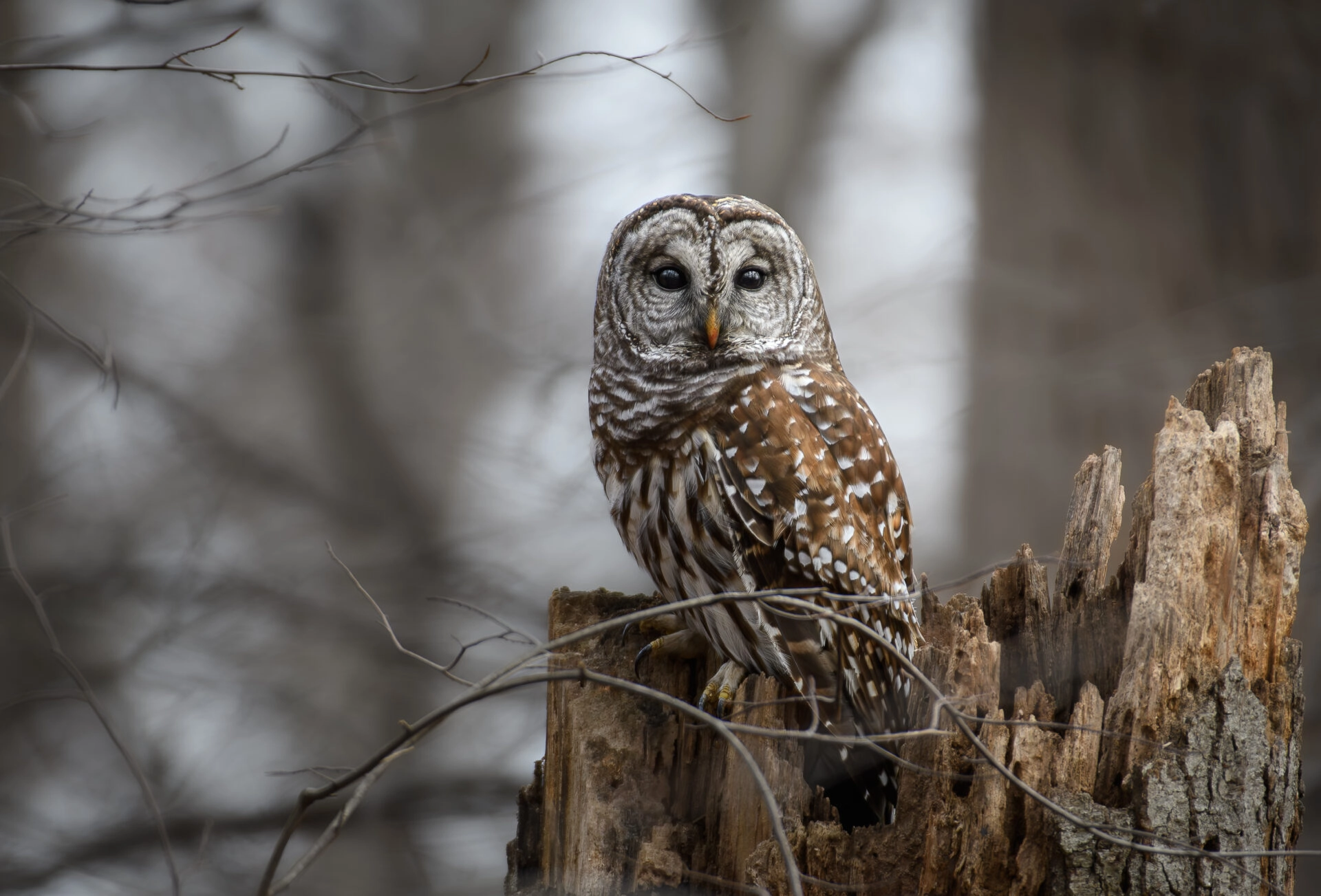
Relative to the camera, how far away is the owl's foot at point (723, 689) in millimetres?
1704

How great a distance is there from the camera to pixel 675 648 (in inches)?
72.9

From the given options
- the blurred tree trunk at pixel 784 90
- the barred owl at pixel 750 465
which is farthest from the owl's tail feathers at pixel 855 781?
the blurred tree trunk at pixel 784 90

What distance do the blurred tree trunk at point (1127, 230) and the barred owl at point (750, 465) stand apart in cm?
165

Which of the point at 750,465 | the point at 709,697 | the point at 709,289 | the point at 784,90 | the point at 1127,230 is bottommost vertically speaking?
the point at 709,697

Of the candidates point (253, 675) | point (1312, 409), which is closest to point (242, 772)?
point (253, 675)

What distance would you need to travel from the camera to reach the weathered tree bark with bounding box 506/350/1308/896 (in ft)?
4.11

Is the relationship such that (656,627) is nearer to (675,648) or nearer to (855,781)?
(675,648)

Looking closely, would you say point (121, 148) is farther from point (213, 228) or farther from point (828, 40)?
point (828, 40)

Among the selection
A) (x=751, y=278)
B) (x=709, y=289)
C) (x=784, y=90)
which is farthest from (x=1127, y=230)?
(x=709, y=289)

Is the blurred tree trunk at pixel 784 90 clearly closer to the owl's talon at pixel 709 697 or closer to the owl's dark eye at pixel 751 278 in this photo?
the owl's dark eye at pixel 751 278

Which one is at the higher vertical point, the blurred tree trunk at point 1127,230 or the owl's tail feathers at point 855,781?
the blurred tree trunk at point 1127,230

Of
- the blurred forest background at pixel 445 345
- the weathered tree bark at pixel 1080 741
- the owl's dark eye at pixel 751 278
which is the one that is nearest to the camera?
the weathered tree bark at pixel 1080 741

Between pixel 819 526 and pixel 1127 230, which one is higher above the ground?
pixel 1127 230

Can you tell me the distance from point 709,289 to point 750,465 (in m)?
0.41
